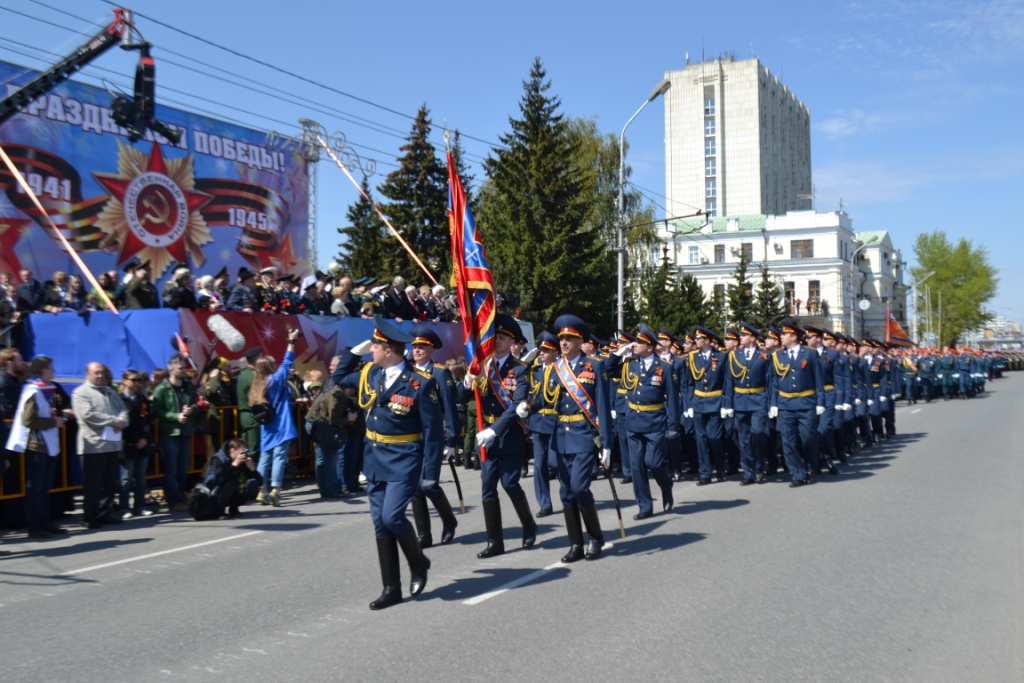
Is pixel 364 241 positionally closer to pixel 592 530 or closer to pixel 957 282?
pixel 592 530

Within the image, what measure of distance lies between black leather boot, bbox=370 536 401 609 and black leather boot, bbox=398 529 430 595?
71 millimetres

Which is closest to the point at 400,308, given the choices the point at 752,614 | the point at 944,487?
the point at 944,487

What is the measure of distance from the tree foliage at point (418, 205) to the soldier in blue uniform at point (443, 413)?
34.3m

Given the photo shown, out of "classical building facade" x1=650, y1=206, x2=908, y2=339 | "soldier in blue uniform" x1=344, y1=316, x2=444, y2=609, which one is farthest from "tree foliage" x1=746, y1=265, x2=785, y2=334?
"soldier in blue uniform" x1=344, y1=316, x2=444, y2=609

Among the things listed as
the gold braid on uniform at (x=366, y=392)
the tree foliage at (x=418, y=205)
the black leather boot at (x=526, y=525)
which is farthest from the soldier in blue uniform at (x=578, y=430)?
the tree foliage at (x=418, y=205)

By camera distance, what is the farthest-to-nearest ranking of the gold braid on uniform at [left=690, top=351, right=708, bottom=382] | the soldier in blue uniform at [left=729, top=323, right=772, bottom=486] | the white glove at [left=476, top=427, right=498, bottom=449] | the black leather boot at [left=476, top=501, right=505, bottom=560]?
1. the gold braid on uniform at [left=690, top=351, right=708, bottom=382]
2. the soldier in blue uniform at [left=729, top=323, right=772, bottom=486]
3. the black leather boot at [left=476, top=501, right=505, bottom=560]
4. the white glove at [left=476, top=427, right=498, bottom=449]

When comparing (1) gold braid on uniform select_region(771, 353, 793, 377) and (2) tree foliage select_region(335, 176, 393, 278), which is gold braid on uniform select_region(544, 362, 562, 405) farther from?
(2) tree foliage select_region(335, 176, 393, 278)

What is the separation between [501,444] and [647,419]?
2.59 meters

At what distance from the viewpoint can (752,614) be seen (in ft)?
18.7

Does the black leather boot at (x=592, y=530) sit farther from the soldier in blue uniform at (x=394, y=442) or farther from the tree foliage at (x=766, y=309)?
the tree foliage at (x=766, y=309)

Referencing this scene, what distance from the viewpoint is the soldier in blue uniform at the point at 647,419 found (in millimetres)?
9609

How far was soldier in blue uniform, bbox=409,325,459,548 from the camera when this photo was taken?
723 cm

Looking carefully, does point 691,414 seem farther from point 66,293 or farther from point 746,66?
point 746,66

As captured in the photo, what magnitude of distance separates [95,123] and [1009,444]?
1824 cm
